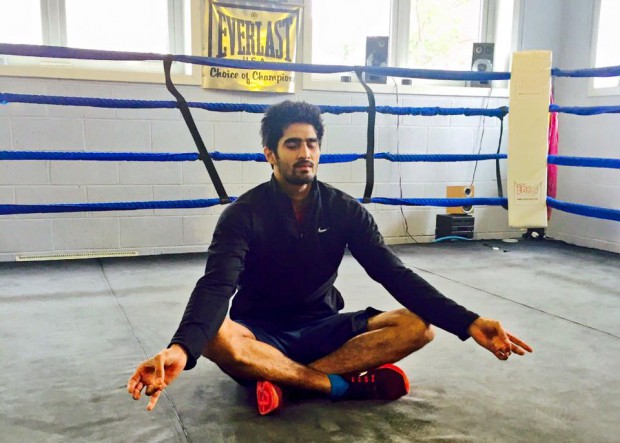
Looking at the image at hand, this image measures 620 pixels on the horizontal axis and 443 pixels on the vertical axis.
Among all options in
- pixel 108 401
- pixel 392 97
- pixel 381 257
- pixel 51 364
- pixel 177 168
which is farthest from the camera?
pixel 392 97

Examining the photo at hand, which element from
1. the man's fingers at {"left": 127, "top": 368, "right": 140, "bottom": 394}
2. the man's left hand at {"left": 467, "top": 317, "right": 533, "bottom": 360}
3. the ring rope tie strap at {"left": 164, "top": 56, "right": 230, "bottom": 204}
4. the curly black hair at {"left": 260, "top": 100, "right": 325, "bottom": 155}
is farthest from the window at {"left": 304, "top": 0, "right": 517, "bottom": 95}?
the man's fingers at {"left": 127, "top": 368, "right": 140, "bottom": 394}

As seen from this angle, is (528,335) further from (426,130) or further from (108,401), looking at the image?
(426,130)

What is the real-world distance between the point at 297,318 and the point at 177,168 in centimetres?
243

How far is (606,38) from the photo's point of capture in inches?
175

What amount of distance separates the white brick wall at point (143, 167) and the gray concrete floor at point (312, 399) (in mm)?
557

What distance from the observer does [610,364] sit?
2.02m

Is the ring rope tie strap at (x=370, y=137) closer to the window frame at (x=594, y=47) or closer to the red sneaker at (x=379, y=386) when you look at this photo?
the red sneaker at (x=379, y=386)

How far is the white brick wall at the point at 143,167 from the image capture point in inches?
144

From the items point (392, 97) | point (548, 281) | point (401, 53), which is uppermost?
point (401, 53)

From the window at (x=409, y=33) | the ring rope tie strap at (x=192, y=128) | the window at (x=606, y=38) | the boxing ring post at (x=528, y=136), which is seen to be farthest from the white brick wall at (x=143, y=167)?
the window at (x=606, y=38)

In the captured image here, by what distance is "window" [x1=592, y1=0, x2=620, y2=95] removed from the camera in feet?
14.4

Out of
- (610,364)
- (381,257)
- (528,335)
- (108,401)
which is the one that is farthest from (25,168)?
(610,364)

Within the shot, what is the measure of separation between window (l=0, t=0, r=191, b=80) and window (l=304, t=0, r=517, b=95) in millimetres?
949

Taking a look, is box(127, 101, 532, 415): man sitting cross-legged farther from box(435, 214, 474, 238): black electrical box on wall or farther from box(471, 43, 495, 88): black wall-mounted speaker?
box(471, 43, 495, 88): black wall-mounted speaker
